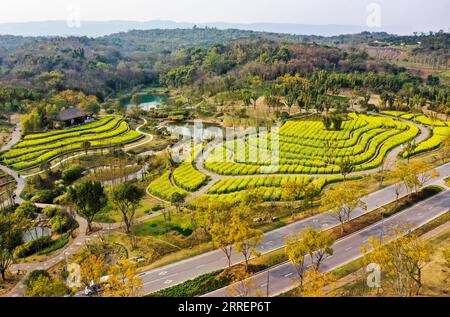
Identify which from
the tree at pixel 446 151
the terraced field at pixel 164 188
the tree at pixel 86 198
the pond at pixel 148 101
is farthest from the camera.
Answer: the pond at pixel 148 101

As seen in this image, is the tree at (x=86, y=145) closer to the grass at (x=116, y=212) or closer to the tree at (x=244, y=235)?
the grass at (x=116, y=212)

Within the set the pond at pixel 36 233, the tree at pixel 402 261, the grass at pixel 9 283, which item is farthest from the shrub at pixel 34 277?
the tree at pixel 402 261

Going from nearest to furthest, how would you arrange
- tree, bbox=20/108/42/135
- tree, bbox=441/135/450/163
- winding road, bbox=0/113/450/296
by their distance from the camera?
winding road, bbox=0/113/450/296 < tree, bbox=441/135/450/163 < tree, bbox=20/108/42/135

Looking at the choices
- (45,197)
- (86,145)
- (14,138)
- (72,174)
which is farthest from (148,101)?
(45,197)

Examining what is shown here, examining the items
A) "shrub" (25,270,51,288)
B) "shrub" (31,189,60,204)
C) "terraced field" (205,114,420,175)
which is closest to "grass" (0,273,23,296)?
"shrub" (25,270,51,288)

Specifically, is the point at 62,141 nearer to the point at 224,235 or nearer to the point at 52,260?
the point at 52,260

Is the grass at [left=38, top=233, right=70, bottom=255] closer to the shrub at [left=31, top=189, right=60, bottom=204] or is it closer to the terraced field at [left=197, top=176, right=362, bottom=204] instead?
the shrub at [left=31, top=189, right=60, bottom=204]
